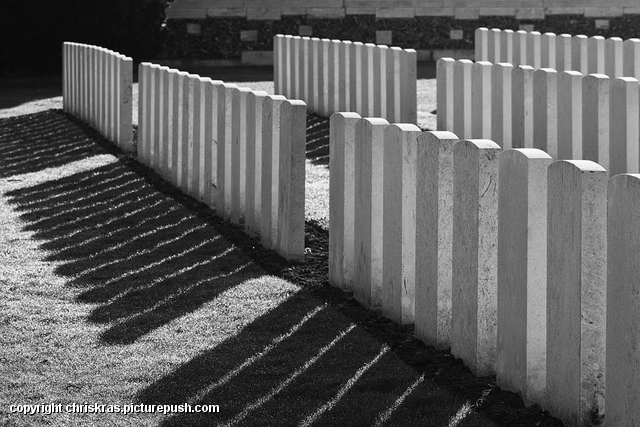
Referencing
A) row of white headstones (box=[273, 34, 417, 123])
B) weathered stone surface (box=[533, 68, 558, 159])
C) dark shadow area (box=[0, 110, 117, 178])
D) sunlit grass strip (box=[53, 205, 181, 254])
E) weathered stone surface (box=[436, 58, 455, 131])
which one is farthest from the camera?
row of white headstones (box=[273, 34, 417, 123])

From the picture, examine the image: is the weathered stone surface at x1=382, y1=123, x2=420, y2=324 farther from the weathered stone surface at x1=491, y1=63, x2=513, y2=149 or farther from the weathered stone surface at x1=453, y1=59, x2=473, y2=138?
the weathered stone surface at x1=453, y1=59, x2=473, y2=138

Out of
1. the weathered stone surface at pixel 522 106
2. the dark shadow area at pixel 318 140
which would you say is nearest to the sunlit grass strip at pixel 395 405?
the weathered stone surface at pixel 522 106

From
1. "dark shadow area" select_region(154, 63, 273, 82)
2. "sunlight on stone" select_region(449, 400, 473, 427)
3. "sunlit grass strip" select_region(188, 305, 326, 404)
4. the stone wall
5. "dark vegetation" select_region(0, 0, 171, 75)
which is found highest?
the stone wall

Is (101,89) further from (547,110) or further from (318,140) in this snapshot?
(547,110)

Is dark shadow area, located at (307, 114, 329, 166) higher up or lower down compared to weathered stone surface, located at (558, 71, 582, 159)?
lower down

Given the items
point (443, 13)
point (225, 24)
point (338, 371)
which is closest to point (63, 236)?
point (338, 371)

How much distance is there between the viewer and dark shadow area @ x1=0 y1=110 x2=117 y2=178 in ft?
37.7

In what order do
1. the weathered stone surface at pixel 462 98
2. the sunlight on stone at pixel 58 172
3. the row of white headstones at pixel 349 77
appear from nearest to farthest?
1. the sunlight on stone at pixel 58 172
2. the weathered stone surface at pixel 462 98
3. the row of white headstones at pixel 349 77

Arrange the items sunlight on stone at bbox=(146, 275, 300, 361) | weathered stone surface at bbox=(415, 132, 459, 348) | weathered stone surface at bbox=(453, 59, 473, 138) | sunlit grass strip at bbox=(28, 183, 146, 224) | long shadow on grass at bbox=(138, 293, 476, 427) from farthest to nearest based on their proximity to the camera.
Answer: weathered stone surface at bbox=(453, 59, 473, 138) → sunlit grass strip at bbox=(28, 183, 146, 224) → sunlight on stone at bbox=(146, 275, 300, 361) → weathered stone surface at bbox=(415, 132, 459, 348) → long shadow on grass at bbox=(138, 293, 476, 427)

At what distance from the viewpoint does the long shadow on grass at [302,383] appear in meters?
4.74

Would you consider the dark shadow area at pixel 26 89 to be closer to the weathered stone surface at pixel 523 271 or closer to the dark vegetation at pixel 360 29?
the dark vegetation at pixel 360 29

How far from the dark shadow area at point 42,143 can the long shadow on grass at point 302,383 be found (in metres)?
5.70

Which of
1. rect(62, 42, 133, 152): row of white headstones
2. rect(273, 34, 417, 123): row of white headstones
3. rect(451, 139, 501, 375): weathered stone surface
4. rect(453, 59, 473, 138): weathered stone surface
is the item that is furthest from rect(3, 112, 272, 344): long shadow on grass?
rect(273, 34, 417, 123): row of white headstones

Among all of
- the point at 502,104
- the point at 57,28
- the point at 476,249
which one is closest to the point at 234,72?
the point at 57,28
